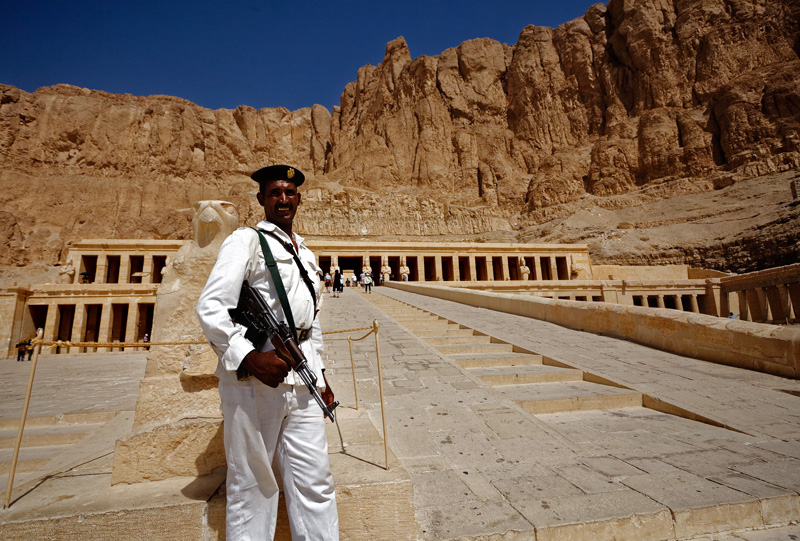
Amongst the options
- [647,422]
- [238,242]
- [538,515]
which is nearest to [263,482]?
[238,242]

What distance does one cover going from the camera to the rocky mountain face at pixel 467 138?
159ft

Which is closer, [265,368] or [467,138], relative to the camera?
[265,368]

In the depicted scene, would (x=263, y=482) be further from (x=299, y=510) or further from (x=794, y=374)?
(x=794, y=374)

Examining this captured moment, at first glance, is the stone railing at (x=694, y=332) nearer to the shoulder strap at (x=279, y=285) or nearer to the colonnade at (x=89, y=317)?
the shoulder strap at (x=279, y=285)

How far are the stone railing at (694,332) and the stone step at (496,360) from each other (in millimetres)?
2671

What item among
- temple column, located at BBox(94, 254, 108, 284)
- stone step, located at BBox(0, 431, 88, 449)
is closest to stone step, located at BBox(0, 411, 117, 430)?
stone step, located at BBox(0, 431, 88, 449)

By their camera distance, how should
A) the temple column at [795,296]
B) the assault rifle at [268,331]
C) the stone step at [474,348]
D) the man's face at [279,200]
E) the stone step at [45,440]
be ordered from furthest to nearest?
the temple column at [795,296] < the stone step at [474,348] < the stone step at [45,440] < the man's face at [279,200] < the assault rifle at [268,331]

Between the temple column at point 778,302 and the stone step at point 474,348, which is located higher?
the temple column at point 778,302

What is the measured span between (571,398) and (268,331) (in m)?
3.95

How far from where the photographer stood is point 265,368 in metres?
1.60

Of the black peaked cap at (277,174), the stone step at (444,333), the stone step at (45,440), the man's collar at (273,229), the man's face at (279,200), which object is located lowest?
the stone step at (45,440)

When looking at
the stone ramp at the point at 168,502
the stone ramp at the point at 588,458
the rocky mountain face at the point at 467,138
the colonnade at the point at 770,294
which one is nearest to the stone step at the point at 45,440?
the stone ramp at the point at 168,502

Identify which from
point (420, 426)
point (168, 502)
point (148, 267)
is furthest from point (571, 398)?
point (148, 267)

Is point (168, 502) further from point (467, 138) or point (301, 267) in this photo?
point (467, 138)
